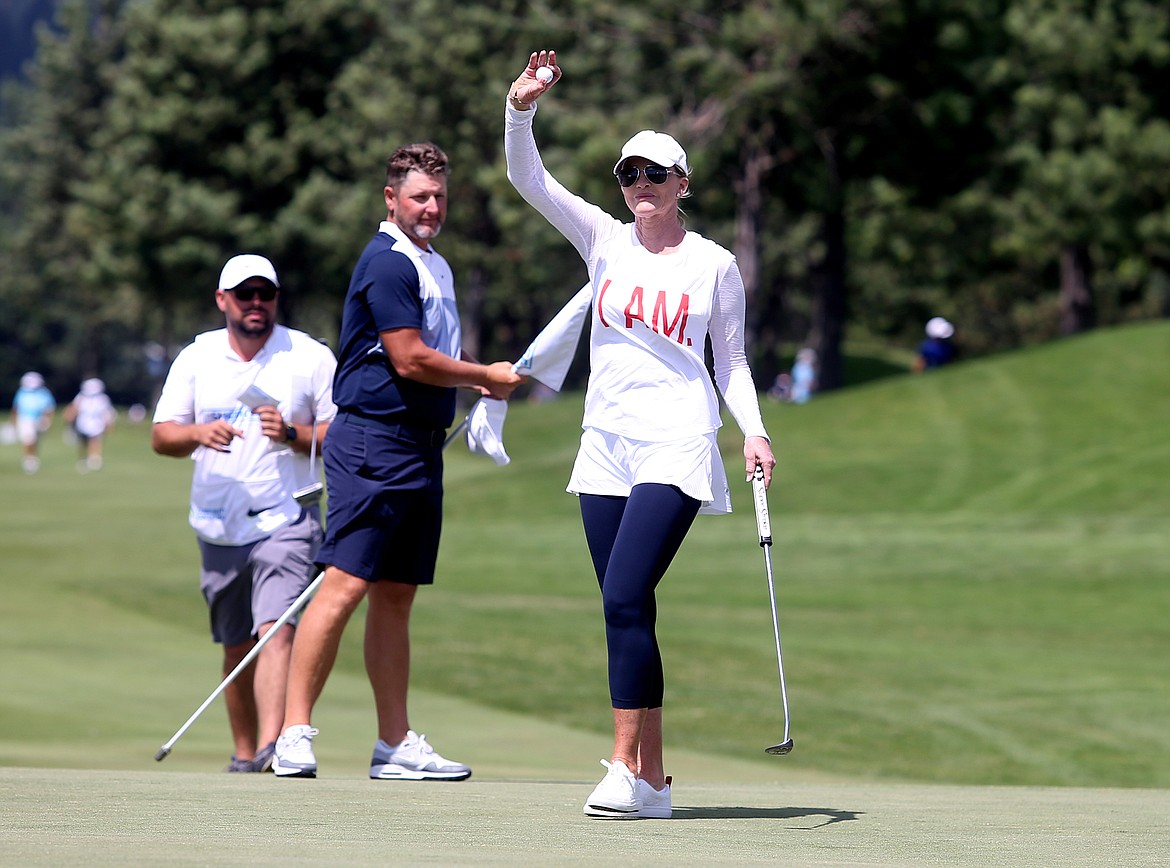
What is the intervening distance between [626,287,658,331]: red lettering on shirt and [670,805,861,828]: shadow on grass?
1.45 meters

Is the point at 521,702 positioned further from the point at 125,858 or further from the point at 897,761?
the point at 125,858

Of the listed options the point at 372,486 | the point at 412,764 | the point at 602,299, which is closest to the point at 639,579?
the point at 602,299

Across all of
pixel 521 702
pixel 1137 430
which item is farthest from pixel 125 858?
pixel 1137 430

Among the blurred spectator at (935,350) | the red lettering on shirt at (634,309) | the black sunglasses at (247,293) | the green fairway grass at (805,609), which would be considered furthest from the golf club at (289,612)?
the blurred spectator at (935,350)

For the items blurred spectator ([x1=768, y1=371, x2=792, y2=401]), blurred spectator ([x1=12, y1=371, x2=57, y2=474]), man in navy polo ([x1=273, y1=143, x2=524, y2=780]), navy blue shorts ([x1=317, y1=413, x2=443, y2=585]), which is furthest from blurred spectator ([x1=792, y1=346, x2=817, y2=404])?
navy blue shorts ([x1=317, y1=413, x2=443, y2=585])

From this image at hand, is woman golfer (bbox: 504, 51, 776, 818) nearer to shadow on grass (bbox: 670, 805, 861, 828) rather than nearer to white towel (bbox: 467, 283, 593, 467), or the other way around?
shadow on grass (bbox: 670, 805, 861, 828)

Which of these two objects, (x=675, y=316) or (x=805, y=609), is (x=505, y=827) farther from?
(x=805, y=609)

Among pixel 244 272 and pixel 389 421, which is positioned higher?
pixel 244 272

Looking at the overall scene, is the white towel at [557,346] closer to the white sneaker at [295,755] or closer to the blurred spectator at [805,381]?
the white sneaker at [295,755]

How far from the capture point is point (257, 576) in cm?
741

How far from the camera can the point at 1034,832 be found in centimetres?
503

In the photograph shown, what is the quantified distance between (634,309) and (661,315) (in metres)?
0.08

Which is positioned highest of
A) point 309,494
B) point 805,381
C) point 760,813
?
point 805,381

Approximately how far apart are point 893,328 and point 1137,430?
4343 cm
